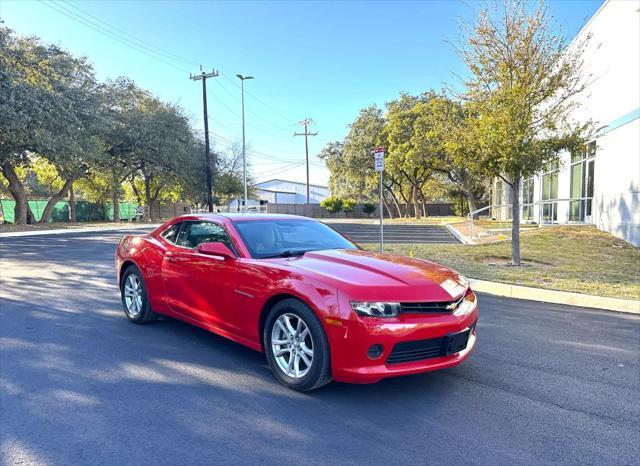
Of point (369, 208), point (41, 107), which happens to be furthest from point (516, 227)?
point (369, 208)

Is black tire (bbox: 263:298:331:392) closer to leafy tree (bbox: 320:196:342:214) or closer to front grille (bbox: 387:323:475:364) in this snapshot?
front grille (bbox: 387:323:475:364)

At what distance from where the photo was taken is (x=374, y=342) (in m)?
3.17

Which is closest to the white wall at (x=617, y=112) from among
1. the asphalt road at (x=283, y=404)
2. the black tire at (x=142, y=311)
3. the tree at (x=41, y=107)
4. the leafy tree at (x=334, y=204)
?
the asphalt road at (x=283, y=404)

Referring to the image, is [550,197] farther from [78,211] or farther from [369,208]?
[78,211]

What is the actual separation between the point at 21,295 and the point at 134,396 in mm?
4783

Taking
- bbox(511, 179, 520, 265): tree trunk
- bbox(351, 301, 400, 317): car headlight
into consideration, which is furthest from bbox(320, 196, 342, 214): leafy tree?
bbox(351, 301, 400, 317): car headlight

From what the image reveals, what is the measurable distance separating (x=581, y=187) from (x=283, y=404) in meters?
18.5

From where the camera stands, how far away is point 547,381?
3.88m

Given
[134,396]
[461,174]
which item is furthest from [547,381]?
[461,174]

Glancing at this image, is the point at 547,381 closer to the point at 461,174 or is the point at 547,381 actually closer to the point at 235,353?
the point at 235,353

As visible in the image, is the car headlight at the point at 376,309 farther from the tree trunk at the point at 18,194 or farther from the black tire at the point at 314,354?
the tree trunk at the point at 18,194

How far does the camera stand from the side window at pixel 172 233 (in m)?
5.22

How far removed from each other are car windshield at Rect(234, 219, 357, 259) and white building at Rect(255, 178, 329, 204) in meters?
65.9

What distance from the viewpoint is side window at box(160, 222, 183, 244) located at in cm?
522
